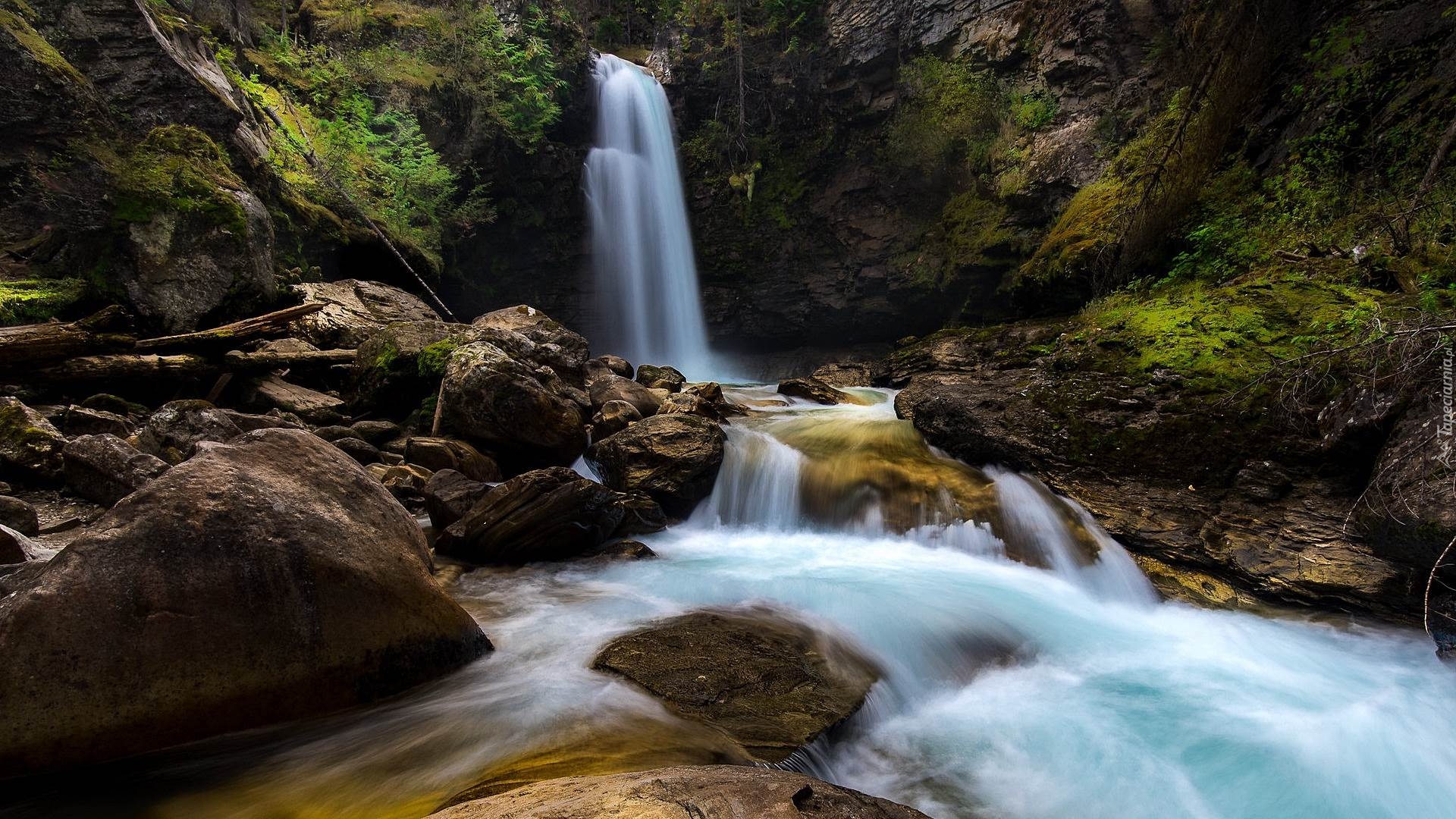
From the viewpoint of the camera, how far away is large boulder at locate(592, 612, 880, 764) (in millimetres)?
2922

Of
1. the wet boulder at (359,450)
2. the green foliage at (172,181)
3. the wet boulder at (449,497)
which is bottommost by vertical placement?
the wet boulder at (449,497)

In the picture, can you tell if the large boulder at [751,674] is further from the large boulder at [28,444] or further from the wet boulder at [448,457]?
the large boulder at [28,444]

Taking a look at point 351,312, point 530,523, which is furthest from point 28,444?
point 351,312

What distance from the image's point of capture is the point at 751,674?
3.41m

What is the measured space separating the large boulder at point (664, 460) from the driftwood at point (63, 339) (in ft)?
19.1

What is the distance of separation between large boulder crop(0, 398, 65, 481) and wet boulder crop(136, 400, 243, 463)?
22.2 inches

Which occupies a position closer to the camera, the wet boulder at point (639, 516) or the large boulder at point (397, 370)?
the wet boulder at point (639, 516)

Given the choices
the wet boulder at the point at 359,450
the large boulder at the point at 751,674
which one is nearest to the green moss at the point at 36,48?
the wet boulder at the point at 359,450

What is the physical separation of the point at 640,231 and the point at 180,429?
53.4 feet

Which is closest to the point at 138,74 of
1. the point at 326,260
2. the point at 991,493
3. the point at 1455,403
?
the point at 326,260

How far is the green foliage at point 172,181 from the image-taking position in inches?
302

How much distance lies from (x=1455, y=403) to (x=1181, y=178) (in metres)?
5.26

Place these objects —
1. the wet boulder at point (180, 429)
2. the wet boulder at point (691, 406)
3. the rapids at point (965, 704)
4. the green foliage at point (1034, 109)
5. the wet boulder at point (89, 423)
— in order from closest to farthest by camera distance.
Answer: the rapids at point (965, 704) → the wet boulder at point (180, 429) → the wet boulder at point (89, 423) → the wet boulder at point (691, 406) → the green foliage at point (1034, 109)

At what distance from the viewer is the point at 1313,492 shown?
15.8ft
